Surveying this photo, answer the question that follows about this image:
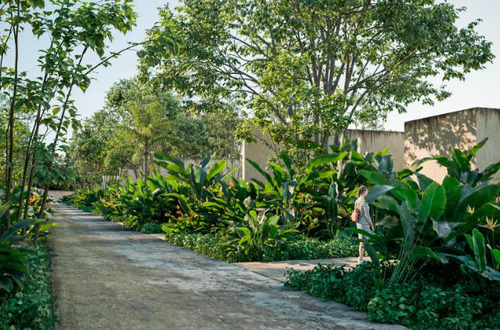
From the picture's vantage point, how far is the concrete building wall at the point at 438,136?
1455 centimetres

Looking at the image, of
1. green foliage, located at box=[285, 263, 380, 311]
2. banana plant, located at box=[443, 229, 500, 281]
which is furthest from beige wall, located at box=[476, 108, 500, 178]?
banana plant, located at box=[443, 229, 500, 281]

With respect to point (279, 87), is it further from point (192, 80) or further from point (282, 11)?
point (192, 80)

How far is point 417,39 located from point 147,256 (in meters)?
12.5

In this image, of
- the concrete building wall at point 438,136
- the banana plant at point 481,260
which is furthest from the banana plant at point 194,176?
the banana plant at point 481,260

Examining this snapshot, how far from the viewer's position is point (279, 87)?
16.9 metres

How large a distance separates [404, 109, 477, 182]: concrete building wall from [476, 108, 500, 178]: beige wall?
0.17 meters

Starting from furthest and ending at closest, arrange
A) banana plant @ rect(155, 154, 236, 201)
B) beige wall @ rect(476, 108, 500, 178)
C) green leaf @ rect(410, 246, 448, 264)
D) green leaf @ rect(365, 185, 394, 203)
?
beige wall @ rect(476, 108, 500, 178)
banana plant @ rect(155, 154, 236, 201)
green leaf @ rect(365, 185, 394, 203)
green leaf @ rect(410, 246, 448, 264)

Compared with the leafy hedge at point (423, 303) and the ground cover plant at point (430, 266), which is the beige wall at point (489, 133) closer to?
the ground cover plant at point (430, 266)

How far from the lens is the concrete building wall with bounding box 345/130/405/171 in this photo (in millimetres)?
20875

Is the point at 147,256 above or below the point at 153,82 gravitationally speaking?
below

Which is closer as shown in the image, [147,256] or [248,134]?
[147,256]

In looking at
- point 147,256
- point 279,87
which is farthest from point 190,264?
point 279,87

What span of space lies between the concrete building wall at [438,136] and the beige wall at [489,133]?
6.7 inches

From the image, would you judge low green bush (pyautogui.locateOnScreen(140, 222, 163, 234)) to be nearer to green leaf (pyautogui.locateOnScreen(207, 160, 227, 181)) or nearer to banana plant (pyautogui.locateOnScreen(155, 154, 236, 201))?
banana plant (pyautogui.locateOnScreen(155, 154, 236, 201))
